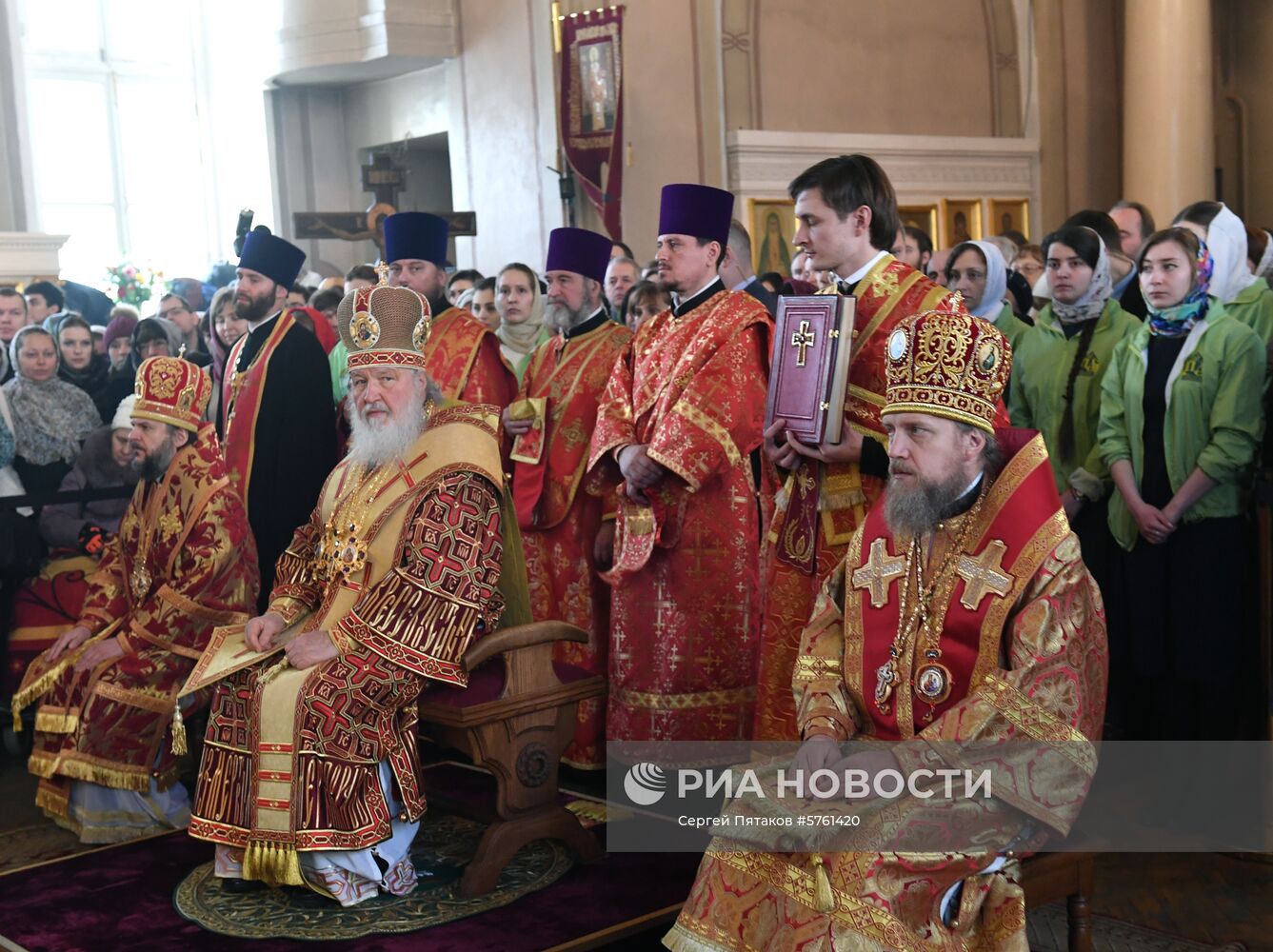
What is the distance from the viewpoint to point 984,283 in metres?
5.73

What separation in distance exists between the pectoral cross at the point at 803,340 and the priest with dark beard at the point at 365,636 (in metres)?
0.97

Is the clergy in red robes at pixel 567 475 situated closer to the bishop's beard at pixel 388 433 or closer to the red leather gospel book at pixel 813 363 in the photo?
the bishop's beard at pixel 388 433

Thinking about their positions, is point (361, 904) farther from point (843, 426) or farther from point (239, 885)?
point (843, 426)

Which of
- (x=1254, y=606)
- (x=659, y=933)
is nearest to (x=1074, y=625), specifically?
(x=659, y=933)

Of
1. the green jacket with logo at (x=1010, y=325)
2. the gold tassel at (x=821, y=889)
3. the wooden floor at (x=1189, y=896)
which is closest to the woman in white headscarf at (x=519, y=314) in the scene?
the green jacket with logo at (x=1010, y=325)

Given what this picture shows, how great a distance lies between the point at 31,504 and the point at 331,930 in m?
2.79

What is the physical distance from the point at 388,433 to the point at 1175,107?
9.67m

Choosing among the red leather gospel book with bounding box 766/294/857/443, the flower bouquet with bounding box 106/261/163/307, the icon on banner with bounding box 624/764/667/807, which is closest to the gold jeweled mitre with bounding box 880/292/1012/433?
the red leather gospel book with bounding box 766/294/857/443

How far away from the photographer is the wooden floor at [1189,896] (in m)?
3.76

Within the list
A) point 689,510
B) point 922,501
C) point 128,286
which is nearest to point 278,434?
point 689,510

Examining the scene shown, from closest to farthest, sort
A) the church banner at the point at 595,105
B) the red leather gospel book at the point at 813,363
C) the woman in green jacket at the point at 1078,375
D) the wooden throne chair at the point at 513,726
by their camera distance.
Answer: the red leather gospel book at the point at 813,363, the wooden throne chair at the point at 513,726, the woman in green jacket at the point at 1078,375, the church banner at the point at 595,105

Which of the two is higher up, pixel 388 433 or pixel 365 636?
pixel 388 433

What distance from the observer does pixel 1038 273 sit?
782cm

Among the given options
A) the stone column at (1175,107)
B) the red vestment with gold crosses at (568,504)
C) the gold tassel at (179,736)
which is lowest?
the gold tassel at (179,736)
